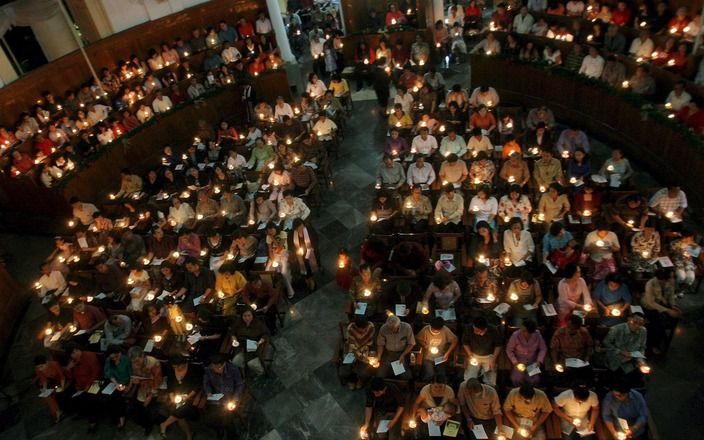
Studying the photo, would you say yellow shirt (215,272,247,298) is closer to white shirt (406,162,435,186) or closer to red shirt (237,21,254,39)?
→ white shirt (406,162,435,186)

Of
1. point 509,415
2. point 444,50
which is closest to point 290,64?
point 444,50

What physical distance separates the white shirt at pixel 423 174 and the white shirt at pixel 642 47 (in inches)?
230

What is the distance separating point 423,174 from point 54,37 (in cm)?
1307

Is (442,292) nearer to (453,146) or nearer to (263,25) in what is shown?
(453,146)

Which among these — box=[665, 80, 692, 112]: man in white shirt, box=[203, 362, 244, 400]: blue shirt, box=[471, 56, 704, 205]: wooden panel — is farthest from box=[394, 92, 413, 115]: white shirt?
box=[203, 362, 244, 400]: blue shirt

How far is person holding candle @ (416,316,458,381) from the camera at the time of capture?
22.2ft

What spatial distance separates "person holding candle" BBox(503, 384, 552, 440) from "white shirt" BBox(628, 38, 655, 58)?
29.9 feet

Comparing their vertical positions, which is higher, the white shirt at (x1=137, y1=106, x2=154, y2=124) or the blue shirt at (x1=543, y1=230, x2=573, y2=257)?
the white shirt at (x1=137, y1=106, x2=154, y2=124)

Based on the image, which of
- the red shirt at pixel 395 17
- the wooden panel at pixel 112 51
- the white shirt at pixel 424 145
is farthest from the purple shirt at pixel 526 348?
the wooden panel at pixel 112 51

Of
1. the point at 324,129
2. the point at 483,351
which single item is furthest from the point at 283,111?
the point at 483,351

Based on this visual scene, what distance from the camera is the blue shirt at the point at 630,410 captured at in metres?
5.54

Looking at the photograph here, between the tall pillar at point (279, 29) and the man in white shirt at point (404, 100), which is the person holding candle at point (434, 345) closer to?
the man in white shirt at point (404, 100)

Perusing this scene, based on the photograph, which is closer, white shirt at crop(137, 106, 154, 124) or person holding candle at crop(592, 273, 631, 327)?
person holding candle at crop(592, 273, 631, 327)

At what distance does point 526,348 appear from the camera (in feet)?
21.0
